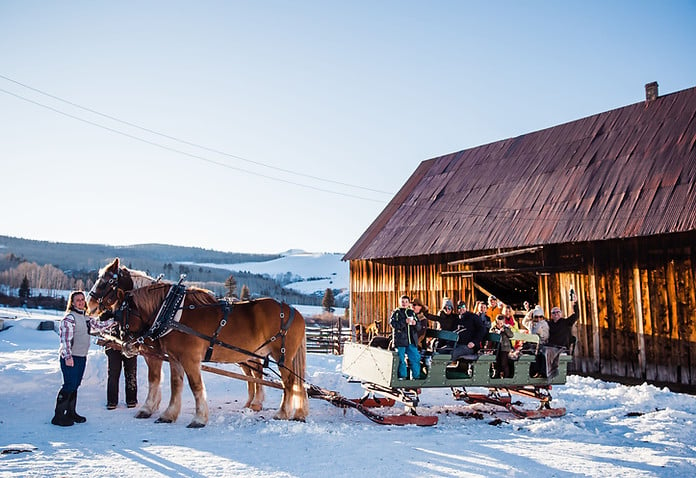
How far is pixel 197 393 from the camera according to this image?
7.64m

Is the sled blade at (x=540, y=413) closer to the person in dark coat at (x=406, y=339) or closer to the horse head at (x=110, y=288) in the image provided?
the person in dark coat at (x=406, y=339)

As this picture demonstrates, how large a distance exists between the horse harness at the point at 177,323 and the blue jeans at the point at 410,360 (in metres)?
1.84

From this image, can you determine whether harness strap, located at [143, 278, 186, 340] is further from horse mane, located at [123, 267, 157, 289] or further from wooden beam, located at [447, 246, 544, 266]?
wooden beam, located at [447, 246, 544, 266]

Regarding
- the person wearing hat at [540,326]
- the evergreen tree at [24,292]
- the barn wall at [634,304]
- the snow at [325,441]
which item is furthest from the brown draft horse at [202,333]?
the evergreen tree at [24,292]

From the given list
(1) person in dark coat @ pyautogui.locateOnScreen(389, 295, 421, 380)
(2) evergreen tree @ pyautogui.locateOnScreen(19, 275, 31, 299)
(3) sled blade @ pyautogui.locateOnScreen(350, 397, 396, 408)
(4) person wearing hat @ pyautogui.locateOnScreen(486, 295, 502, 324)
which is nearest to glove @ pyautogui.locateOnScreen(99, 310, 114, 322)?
(3) sled blade @ pyautogui.locateOnScreen(350, 397, 396, 408)

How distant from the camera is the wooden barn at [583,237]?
12531 millimetres

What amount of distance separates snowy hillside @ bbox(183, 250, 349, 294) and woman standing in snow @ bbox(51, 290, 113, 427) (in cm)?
9385

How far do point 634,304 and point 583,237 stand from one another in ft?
6.60

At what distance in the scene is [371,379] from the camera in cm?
857

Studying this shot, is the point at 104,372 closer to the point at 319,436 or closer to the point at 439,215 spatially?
the point at 319,436

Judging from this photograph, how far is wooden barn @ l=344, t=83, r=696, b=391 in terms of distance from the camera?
493 inches

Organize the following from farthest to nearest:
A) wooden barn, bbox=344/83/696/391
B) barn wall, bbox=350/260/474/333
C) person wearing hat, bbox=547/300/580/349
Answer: barn wall, bbox=350/260/474/333 → wooden barn, bbox=344/83/696/391 → person wearing hat, bbox=547/300/580/349

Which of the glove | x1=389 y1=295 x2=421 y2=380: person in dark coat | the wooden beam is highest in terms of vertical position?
the wooden beam

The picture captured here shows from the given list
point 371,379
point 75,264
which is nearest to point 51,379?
point 371,379
